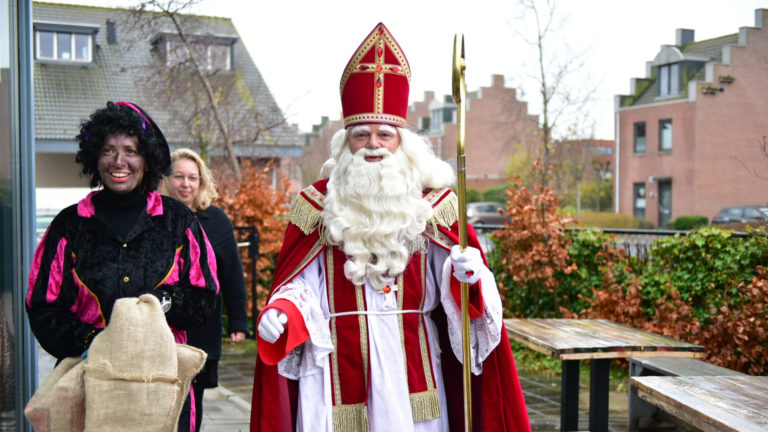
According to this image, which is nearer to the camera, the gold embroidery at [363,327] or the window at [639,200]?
the gold embroidery at [363,327]

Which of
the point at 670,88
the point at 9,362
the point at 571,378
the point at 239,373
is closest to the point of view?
the point at 9,362

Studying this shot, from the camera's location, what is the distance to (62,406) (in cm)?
248

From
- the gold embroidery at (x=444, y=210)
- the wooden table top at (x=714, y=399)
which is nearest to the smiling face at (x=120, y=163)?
the gold embroidery at (x=444, y=210)

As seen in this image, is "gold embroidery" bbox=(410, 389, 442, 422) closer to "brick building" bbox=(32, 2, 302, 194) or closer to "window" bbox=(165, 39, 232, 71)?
"window" bbox=(165, 39, 232, 71)

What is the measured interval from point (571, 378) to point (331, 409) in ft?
7.61

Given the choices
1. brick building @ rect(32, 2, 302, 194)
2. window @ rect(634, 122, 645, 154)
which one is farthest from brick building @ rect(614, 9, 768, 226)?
brick building @ rect(32, 2, 302, 194)

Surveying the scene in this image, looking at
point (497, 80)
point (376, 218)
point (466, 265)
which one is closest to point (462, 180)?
point (466, 265)

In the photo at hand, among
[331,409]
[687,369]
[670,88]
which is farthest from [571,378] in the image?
[670,88]

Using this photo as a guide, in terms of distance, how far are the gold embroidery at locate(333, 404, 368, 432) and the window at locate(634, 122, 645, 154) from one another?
24.7 metres

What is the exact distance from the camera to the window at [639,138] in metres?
25.6

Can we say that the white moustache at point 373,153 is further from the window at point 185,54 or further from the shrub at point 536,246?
the window at point 185,54

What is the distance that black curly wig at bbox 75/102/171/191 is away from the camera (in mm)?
2816

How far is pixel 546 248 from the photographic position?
7.17 metres

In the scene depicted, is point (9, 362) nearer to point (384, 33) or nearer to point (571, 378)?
point (384, 33)
